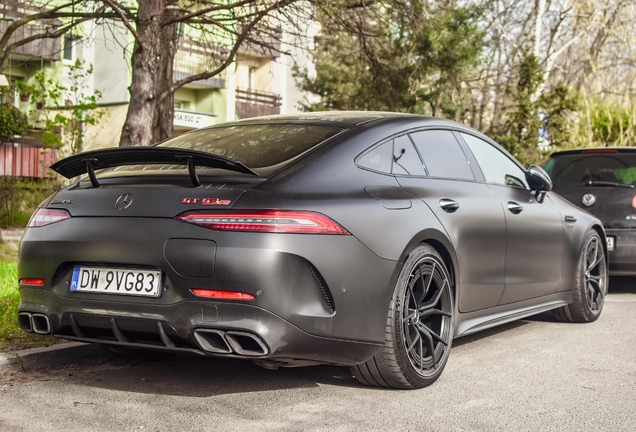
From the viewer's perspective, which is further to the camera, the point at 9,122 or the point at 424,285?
the point at 9,122

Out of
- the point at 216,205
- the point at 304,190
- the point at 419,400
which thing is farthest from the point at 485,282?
the point at 216,205

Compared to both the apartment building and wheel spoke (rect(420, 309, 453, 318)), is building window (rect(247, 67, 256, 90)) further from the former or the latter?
wheel spoke (rect(420, 309, 453, 318))

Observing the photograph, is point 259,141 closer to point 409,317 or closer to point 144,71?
point 409,317

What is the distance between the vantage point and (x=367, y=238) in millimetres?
4309

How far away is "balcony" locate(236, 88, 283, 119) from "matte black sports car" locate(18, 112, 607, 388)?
33.2 m

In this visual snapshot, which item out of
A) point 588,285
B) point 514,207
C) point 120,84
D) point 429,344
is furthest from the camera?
point 120,84

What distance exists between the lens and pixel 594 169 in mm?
9469

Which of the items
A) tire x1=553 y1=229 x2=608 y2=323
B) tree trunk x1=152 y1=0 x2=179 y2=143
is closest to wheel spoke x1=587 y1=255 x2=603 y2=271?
tire x1=553 y1=229 x2=608 y2=323

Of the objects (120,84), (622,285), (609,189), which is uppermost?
(120,84)

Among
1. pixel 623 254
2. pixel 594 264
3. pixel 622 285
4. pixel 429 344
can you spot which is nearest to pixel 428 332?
pixel 429 344

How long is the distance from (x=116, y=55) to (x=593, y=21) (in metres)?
17.5

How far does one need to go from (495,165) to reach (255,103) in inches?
1346

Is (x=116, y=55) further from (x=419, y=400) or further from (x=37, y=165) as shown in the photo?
(x=419, y=400)

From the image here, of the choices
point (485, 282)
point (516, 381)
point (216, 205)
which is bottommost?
point (516, 381)
